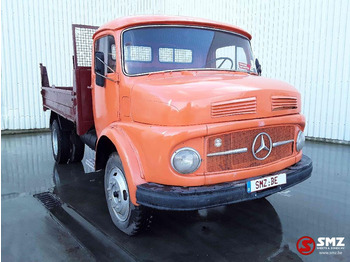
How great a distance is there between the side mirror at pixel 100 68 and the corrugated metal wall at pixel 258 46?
6.14 metres

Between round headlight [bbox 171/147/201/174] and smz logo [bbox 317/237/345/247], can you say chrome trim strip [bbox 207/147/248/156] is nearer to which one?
round headlight [bbox 171/147/201/174]

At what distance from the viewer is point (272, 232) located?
3.18m

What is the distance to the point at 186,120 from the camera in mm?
2535

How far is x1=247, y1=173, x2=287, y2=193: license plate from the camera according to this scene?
2672 mm

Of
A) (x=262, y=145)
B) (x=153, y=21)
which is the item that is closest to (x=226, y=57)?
(x=153, y=21)

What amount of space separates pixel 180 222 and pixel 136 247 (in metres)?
0.69

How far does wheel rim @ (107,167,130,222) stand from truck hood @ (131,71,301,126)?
64 cm

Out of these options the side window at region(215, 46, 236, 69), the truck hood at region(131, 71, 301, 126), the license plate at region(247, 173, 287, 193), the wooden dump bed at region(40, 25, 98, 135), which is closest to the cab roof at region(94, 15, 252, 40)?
the side window at region(215, 46, 236, 69)

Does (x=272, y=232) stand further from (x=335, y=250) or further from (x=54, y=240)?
(x=54, y=240)

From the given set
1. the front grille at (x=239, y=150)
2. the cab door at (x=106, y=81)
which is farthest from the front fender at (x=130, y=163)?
the front grille at (x=239, y=150)

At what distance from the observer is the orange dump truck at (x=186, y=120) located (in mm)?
2535

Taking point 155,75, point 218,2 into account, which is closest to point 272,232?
point 155,75

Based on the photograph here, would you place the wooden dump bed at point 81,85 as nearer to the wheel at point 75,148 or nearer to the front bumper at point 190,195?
the wheel at point 75,148

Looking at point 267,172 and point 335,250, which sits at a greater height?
point 267,172
